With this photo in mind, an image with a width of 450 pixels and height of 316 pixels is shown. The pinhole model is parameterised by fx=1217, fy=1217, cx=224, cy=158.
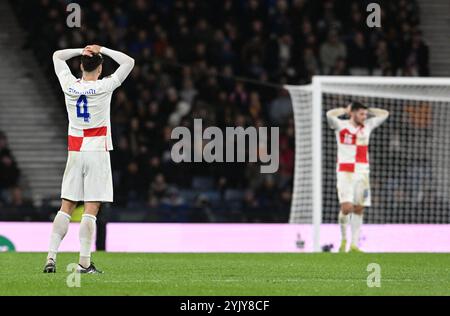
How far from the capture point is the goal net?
63.9 ft

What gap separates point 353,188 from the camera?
17281 millimetres

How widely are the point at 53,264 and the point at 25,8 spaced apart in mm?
13233

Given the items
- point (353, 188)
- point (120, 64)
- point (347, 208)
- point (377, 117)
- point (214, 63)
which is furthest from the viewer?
point (214, 63)

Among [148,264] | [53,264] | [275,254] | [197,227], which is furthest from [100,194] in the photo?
[197,227]

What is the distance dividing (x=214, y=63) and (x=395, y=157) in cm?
405

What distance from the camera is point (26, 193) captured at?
71.0 ft

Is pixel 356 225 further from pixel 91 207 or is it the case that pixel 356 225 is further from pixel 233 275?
pixel 91 207

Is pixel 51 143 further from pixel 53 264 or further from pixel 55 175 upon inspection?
pixel 53 264

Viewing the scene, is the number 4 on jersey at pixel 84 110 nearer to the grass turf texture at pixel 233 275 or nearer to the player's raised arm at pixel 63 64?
the player's raised arm at pixel 63 64

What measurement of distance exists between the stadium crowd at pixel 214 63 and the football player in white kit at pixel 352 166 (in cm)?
238

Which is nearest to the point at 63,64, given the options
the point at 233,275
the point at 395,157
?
the point at 233,275

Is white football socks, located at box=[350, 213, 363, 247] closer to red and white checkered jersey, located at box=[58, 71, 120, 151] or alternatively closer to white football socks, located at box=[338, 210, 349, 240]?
white football socks, located at box=[338, 210, 349, 240]

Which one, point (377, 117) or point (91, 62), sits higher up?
point (377, 117)

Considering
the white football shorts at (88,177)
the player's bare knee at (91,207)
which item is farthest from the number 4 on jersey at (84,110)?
the player's bare knee at (91,207)
